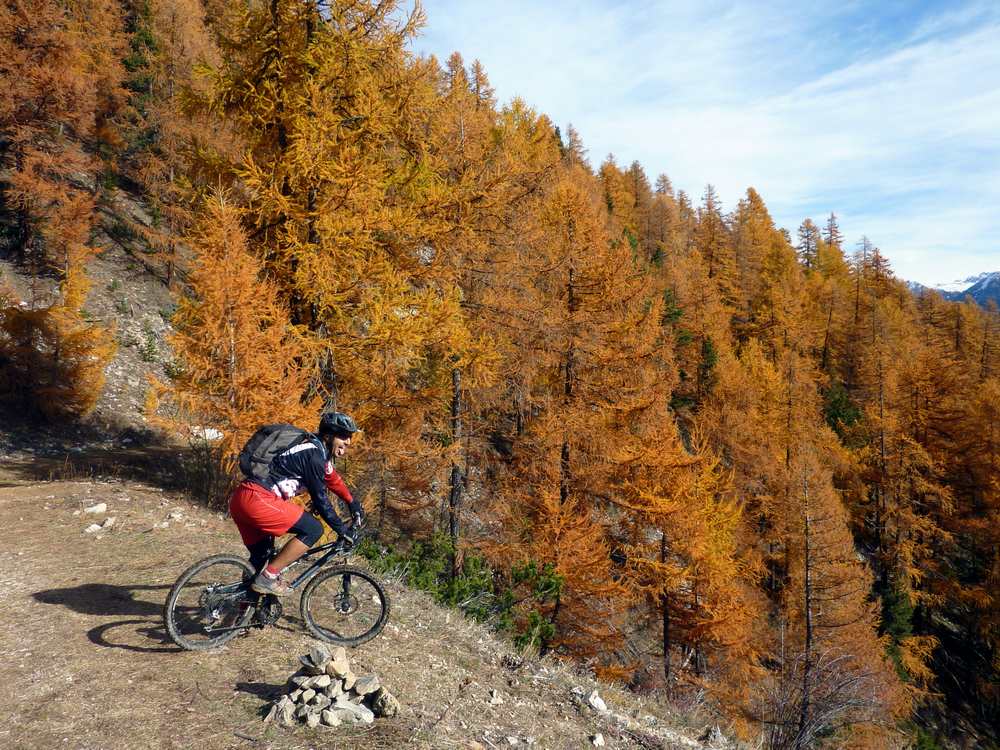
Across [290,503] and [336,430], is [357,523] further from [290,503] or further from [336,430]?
[336,430]

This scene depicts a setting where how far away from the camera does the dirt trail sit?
348 cm

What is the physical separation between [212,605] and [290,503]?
1.07 metres

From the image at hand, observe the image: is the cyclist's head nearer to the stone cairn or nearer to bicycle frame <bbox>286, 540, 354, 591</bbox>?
bicycle frame <bbox>286, 540, 354, 591</bbox>

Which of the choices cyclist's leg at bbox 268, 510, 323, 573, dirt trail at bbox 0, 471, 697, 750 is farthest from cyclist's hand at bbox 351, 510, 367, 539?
dirt trail at bbox 0, 471, 697, 750

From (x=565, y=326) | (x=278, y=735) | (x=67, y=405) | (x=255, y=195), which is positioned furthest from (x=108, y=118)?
(x=278, y=735)

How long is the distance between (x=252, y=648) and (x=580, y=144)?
66619 millimetres

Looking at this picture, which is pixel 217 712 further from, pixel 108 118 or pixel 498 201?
pixel 108 118

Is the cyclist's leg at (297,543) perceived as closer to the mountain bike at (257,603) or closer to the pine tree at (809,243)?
the mountain bike at (257,603)

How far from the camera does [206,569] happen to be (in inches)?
178

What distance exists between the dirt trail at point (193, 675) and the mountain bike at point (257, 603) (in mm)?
150

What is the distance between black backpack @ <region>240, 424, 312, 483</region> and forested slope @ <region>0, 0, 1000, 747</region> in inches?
152

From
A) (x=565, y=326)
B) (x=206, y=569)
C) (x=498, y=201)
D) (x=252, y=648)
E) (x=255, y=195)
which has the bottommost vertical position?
(x=252, y=648)

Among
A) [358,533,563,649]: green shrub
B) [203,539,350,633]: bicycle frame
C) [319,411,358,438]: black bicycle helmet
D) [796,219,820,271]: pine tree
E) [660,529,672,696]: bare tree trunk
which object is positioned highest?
[796,219,820,271]: pine tree

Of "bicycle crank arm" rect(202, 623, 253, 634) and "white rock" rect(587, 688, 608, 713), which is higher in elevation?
"bicycle crank arm" rect(202, 623, 253, 634)
